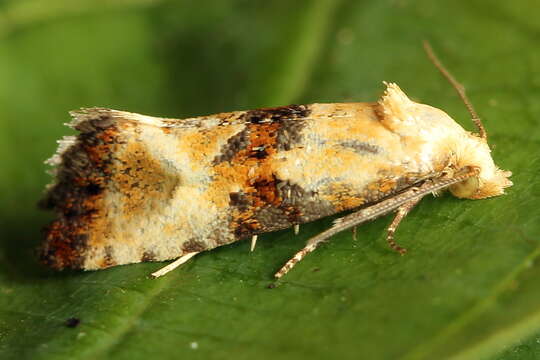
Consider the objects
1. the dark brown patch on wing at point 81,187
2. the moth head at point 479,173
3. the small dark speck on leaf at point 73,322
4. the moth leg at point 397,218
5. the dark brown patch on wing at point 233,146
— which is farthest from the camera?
the dark brown patch on wing at point 81,187

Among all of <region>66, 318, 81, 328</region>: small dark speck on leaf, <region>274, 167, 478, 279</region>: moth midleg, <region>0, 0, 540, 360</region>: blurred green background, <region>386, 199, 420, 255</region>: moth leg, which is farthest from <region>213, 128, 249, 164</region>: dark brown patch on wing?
<region>66, 318, 81, 328</region>: small dark speck on leaf

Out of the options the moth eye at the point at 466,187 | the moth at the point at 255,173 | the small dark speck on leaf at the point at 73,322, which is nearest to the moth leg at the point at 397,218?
the moth at the point at 255,173

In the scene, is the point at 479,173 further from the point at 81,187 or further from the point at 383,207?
the point at 81,187

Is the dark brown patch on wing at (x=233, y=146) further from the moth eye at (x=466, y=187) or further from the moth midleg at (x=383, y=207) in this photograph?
the moth eye at (x=466, y=187)

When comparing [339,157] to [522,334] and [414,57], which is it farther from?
[414,57]

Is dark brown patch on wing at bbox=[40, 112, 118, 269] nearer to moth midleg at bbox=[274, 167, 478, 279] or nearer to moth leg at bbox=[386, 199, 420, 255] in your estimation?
moth midleg at bbox=[274, 167, 478, 279]

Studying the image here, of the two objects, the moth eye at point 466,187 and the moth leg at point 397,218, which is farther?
the moth eye at point 466,187
